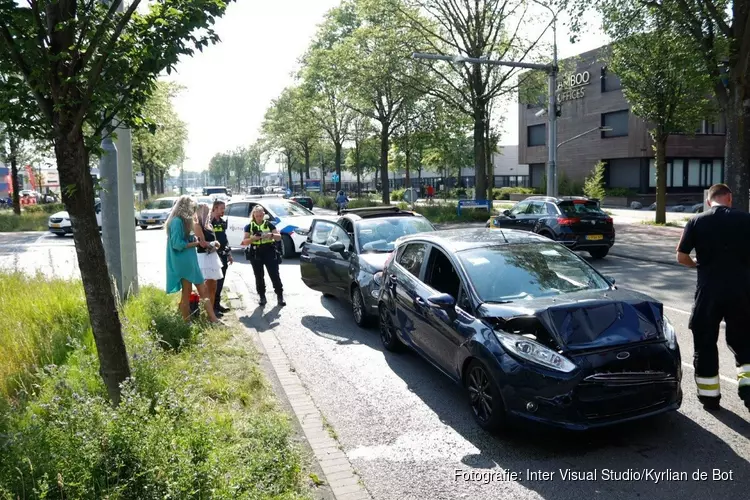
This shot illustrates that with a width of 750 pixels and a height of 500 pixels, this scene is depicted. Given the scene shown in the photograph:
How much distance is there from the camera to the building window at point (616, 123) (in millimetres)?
46656

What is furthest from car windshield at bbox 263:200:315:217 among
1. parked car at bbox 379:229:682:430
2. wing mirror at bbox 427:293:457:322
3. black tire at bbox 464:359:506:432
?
black tire at bbox 464:359:506:432

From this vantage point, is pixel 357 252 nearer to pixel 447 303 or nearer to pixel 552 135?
pixel 447 303

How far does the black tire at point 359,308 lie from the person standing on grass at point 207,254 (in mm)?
1943

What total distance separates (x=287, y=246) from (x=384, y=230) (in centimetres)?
738

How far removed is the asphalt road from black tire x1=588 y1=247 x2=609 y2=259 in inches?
363

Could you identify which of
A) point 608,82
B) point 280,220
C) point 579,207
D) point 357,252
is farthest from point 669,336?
point 608,82

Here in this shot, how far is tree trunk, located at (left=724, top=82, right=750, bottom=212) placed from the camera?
13.6 meters

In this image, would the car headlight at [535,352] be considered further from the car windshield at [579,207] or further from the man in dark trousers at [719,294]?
the car windshield at [579,207]

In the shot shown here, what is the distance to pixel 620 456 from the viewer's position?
4512mm

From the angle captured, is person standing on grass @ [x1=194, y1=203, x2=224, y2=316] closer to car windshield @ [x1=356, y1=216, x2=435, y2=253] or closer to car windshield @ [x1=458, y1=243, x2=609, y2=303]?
car windshield @ [x1=356, y1=216, x2=435, y2=253]

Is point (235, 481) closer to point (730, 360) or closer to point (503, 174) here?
point (730, 360)

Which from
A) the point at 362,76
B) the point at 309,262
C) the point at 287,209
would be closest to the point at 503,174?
the point at 362,76

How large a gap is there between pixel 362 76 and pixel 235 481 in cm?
2790

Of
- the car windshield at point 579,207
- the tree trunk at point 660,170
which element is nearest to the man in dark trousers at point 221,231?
the car windshield at point 579,207
